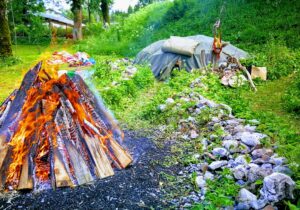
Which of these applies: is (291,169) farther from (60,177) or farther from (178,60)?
(178,60)

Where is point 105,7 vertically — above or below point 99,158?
above

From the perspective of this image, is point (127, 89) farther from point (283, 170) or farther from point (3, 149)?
point (283, 170)

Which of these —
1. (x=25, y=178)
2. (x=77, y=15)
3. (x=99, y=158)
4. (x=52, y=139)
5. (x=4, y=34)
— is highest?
(x=77, y=15)

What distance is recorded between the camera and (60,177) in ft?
14.7

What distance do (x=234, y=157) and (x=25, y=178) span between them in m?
3.21

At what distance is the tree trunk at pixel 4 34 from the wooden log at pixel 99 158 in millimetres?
13654

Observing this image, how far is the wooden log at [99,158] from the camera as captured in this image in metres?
4.79

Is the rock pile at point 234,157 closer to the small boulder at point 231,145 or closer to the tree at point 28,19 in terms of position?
the small boulder at point 231,145

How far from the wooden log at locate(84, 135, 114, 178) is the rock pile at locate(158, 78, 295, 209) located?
116 cm

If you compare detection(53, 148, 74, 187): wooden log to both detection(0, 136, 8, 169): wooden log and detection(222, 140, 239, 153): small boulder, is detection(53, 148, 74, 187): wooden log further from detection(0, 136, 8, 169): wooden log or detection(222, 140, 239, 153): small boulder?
detection(222, 140, 239, 153): small boulder

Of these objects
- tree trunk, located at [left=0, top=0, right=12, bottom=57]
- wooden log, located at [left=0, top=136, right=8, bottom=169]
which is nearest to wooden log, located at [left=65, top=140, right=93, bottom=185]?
wooden log, located at [left=0, top=136, right=8, bottom=169]

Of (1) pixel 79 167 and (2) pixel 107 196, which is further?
(1) pixel 79 167

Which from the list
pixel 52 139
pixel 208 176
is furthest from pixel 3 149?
pixel 208 176

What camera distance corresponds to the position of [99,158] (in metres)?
4.86
